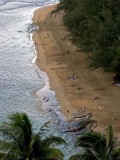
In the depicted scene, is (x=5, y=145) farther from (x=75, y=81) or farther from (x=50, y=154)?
(x=75, y=81)

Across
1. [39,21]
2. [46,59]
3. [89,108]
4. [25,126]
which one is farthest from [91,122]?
[39,21]

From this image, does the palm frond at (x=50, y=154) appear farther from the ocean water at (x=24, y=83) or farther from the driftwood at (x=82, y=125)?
the driftwood at (x=82, y=125)

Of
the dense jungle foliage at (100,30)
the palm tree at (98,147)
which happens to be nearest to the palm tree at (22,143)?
the palm tree at (98,147)

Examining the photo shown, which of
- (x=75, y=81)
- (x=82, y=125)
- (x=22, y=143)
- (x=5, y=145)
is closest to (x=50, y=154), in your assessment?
(x=22, y=143)

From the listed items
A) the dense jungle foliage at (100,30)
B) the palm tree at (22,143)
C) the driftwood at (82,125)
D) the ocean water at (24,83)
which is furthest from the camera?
the dense jungle foliage at (100,30)

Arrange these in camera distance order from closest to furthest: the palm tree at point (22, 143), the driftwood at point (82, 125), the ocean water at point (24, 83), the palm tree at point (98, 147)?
1. the palm tree at point (98, 147)
2. the palm tree at point (22, 143)
3. the driftwood at point (82, 125)
4. the ocean water at point (24, 83)

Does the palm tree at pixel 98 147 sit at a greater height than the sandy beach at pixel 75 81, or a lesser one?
greater

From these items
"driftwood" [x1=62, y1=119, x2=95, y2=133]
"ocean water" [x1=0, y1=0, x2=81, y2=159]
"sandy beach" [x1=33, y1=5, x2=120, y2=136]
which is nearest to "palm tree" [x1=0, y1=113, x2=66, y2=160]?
"ocean water" [x1=0, y1=0, x2=81, y2=159]

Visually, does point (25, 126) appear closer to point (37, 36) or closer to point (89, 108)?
point (89, 108)
